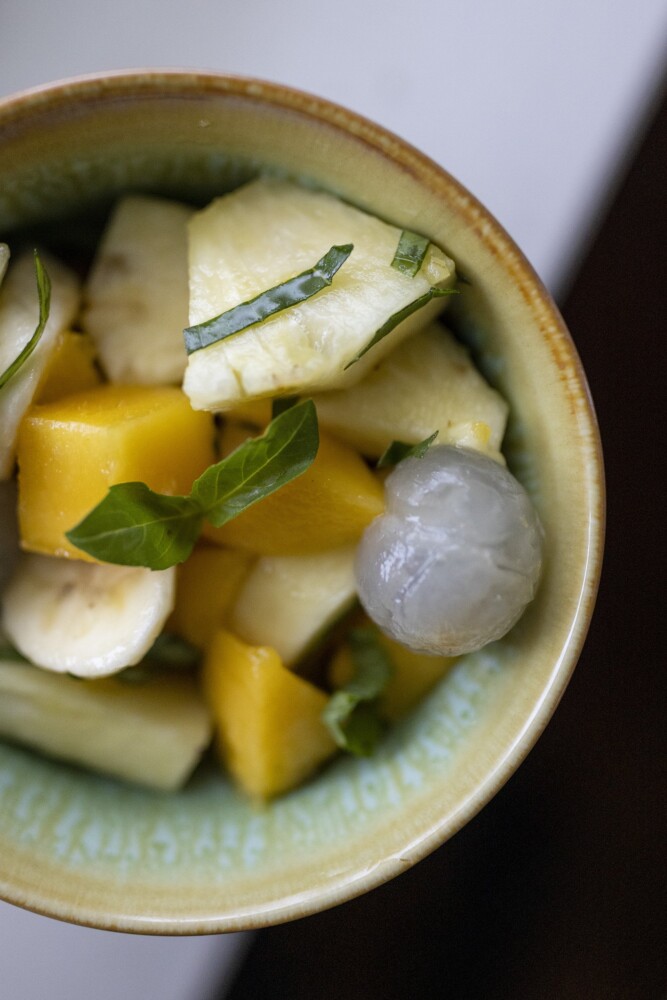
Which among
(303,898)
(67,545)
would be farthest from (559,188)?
(303,898)

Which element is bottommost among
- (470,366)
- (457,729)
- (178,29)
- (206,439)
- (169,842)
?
(169,842)

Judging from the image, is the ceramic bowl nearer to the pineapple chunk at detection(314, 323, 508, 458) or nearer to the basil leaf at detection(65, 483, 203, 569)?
the pineapple chunk at detection(314, 323, 508, 458)

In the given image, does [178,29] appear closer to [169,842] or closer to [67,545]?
[67,545]

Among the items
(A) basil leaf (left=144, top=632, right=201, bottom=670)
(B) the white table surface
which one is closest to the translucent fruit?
(A) basil leaf (left=144, top=632, right=201, bottom=670)

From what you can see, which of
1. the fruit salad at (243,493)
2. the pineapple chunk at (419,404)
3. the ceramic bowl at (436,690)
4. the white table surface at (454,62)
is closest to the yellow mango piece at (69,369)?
the fruit salad at (243,493)

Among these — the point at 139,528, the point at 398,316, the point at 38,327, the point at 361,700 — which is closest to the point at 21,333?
the point at 38,327
